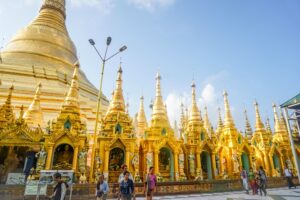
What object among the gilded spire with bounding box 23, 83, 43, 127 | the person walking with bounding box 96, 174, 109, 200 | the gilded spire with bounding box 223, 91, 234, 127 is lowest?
the person walking with bounding box 96, 174, 109, 200

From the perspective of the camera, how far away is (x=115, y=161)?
19062 millimetres

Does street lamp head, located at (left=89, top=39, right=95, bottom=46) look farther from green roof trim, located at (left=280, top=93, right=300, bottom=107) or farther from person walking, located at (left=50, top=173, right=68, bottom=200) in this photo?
green roof trim, located at (left=280, top=93, right=300, bottom=107)

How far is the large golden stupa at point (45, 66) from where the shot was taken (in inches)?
1054

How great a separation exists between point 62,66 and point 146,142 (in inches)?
871

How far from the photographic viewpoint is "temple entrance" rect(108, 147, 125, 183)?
18405 mm

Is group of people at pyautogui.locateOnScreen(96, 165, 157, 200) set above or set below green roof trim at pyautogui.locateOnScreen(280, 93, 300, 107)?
below

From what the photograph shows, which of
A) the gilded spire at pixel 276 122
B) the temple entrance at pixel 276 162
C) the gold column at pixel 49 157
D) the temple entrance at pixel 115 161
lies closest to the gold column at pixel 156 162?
the temple entrance at pixel 115 161

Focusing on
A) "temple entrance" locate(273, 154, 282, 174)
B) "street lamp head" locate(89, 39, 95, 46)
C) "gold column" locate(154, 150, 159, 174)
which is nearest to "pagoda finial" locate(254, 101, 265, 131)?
"temple entrance" locate(273, 154, 282, 174)

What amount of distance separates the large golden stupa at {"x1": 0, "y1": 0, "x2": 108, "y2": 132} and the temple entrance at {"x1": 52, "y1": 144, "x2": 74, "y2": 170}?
21.3 feet

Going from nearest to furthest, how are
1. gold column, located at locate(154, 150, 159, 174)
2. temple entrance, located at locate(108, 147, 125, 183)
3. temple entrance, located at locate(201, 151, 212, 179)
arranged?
1. temple entrance, located at locate(108, 147, 125, 183)
2. gold column, located at locate(154, 150, 159, 174)
3. temple entrance, located at locate(201, 151, 212, 179)

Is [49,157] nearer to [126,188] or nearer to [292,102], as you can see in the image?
[126,188]

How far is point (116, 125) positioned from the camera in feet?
65.4

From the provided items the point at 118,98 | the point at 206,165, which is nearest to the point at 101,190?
the point at 118,98

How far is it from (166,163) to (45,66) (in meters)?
23.7
